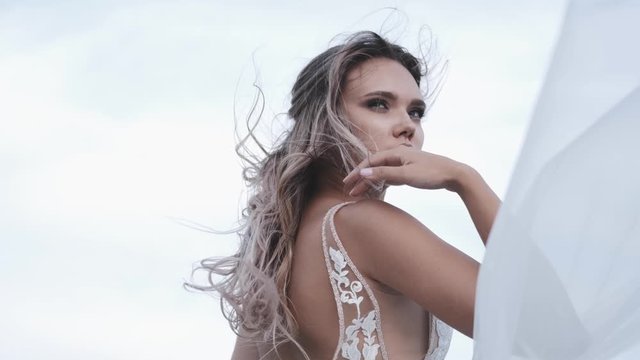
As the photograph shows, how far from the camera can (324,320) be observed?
2.97 meters

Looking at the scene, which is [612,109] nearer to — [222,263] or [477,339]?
[477,339]

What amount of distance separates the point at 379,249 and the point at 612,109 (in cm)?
94

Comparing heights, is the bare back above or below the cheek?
below

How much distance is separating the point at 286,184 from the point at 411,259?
2.51 feet

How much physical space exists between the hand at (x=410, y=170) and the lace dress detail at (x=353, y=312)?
0.97 feet

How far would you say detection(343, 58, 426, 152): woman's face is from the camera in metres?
3.15

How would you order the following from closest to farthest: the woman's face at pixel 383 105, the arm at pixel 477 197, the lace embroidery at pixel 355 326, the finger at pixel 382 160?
1. the arm at pixel 477 197
2. the finger at pixel 382 160
3. the lace embroidery at pixel 355 326
4. the woman's face at pixel 383 105

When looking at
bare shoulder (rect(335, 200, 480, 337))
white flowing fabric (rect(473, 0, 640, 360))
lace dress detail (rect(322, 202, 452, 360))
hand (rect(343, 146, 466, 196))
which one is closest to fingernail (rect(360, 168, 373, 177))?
hand (rect(343, 146, 466, 196))

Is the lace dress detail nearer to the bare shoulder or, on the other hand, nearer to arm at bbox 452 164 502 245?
the bare shoulder

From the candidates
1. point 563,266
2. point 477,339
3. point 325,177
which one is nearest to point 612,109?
point 563,266

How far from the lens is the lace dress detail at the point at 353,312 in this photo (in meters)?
2.89

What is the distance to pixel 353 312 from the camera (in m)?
2.92

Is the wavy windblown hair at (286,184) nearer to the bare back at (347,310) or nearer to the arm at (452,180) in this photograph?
the bare back at (347,310)

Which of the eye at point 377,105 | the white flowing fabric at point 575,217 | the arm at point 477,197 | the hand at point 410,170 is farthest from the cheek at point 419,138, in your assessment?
the white flowing fabric at point 575,217
